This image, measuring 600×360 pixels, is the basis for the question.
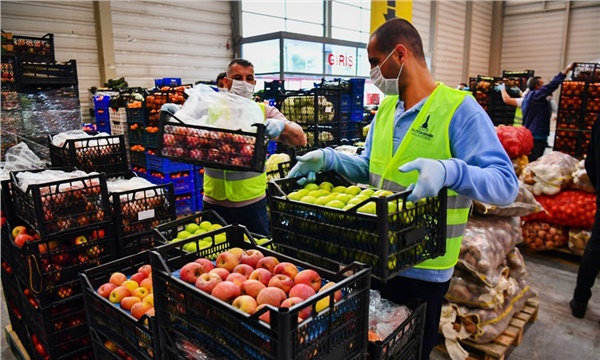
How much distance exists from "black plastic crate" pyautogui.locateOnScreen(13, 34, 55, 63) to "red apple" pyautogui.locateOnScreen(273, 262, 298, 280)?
5.58m

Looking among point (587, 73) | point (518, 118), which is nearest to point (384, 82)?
point (587, 73)

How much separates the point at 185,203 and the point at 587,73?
6377 mm

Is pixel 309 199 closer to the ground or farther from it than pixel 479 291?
farther from it

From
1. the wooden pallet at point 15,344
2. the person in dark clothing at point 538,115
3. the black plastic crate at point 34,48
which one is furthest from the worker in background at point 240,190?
the person in dark clothing at point 538,115

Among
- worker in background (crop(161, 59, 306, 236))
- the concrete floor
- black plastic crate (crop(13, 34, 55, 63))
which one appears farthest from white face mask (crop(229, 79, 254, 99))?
black plastic crate (crop(13, 34, 55, 63))

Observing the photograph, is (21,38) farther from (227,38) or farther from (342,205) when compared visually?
(227,38)

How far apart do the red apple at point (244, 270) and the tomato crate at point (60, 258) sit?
1.34 metres

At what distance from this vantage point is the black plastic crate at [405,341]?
1413 mm

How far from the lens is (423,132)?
176cm

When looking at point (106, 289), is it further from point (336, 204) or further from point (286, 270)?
point (336, 204)

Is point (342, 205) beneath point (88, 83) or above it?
beneath

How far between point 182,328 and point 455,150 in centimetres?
121

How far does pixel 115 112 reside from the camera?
23.9 ft

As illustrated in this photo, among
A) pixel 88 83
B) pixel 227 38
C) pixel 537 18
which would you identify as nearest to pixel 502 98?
pixel 227 38
